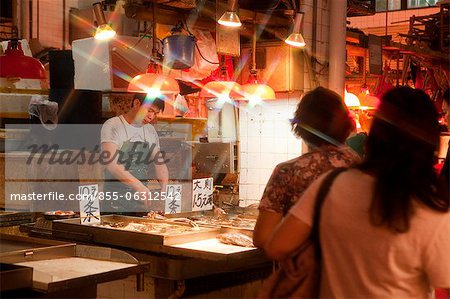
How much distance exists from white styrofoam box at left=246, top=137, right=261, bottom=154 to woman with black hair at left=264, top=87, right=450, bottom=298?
5510 millimetres

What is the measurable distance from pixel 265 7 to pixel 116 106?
3173 mm

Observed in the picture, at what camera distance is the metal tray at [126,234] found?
4.68 metres

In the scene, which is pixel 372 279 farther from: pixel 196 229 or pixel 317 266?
A: pixel 196 229

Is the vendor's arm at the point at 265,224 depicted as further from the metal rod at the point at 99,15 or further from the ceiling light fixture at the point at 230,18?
the metal rod at the point at 99,15

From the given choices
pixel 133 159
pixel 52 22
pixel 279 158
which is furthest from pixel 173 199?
pixel 52 22

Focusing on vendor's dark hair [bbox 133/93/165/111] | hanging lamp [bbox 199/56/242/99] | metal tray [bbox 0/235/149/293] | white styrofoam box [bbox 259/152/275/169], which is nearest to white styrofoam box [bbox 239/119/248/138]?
white styrofoam box [bbox 259/152/275/169]

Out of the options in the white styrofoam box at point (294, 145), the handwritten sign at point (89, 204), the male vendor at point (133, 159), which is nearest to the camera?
the handwritten sign at point (89, 204)

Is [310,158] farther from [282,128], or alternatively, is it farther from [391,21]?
[391,21]

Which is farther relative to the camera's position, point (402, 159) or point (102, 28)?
point (102, 28)

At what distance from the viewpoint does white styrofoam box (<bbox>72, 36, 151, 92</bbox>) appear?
9633 mm

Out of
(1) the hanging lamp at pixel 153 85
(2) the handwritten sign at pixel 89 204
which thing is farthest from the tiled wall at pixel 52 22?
(2) the handwritten sign at pixel 89 204

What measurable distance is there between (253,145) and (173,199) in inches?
95.1

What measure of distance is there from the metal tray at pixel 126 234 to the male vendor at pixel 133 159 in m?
0.57

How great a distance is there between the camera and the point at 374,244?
2.40 metres
